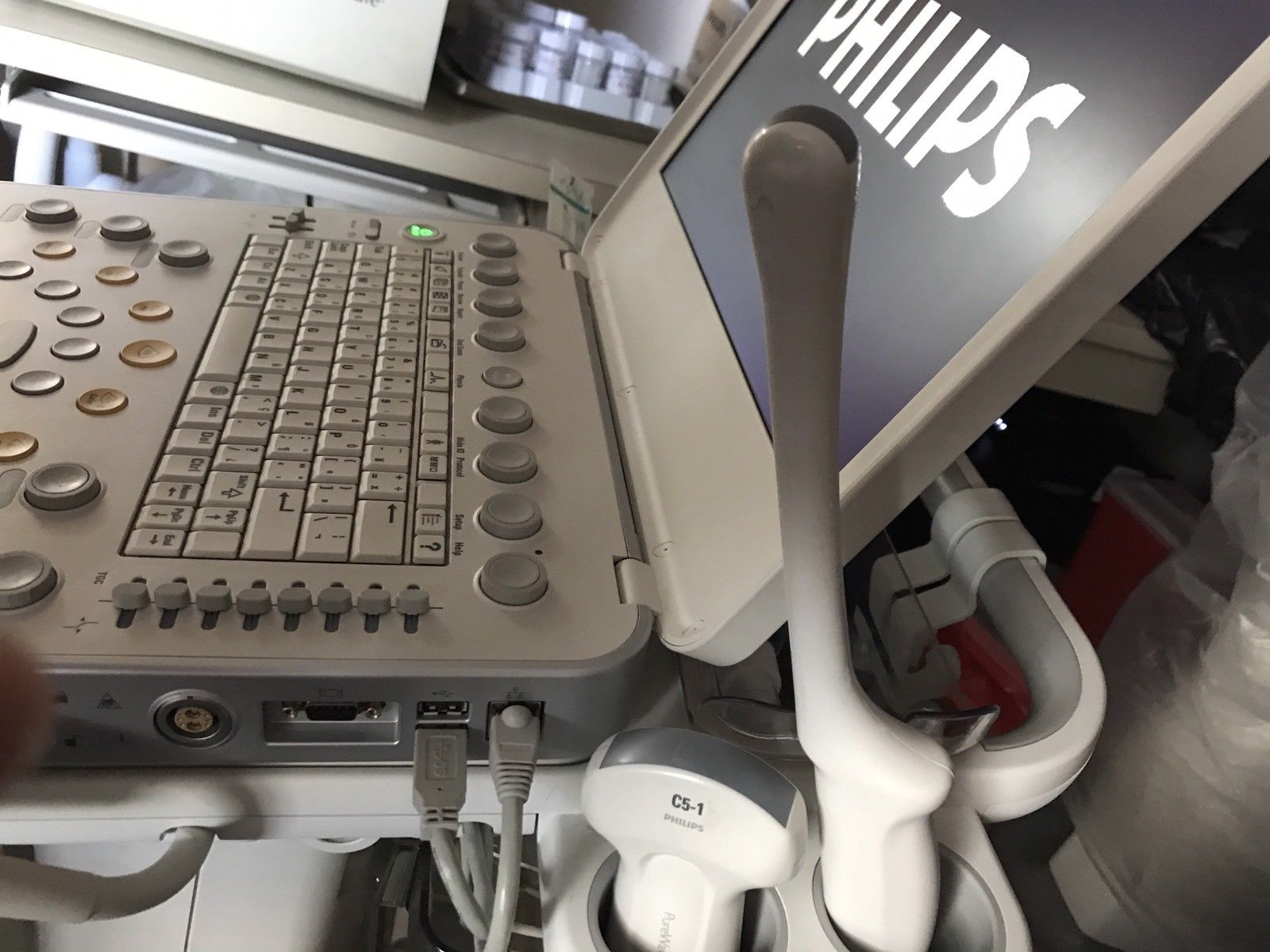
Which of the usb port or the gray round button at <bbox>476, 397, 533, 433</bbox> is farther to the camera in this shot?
the gray round button at <bbox>476, 397, 533, 433</bbox>

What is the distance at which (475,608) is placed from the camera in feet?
1.07

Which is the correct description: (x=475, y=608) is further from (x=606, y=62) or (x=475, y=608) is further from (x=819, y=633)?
(x=606, y=62)

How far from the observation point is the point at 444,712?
317mm

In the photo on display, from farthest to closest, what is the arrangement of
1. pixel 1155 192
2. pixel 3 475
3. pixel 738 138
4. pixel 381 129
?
pixel 381 129, pixel 738 138, pixel 3 475, pixel 1155 192

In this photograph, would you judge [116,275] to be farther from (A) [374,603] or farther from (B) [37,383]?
(A) [374,603]

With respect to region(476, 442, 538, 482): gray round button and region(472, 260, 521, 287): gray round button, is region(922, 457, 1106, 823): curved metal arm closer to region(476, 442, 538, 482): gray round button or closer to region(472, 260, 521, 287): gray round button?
region(476, 442, 538, 482): gray round button

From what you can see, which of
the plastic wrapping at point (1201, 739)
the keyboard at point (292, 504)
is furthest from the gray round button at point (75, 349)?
the plastic wrapping at point (1201, 739)

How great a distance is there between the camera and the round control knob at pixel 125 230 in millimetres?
529

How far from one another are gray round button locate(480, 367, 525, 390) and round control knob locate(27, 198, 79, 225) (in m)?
0.28

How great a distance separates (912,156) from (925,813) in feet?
0.80

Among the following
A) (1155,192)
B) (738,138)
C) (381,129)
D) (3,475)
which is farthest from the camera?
(381,129)

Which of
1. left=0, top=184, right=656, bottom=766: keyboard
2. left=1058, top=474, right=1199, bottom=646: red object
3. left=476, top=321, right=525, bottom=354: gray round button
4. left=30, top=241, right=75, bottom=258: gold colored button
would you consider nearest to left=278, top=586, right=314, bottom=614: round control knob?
left=0, top=184, right=656, bottom=766: keyboard

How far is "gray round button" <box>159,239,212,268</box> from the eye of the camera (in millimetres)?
516

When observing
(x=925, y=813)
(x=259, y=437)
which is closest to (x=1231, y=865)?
(x=925, y=813)
